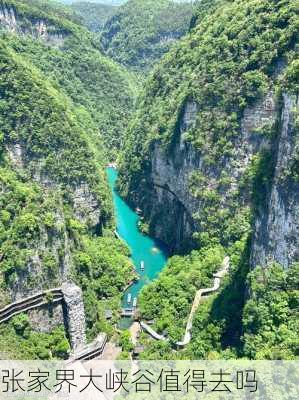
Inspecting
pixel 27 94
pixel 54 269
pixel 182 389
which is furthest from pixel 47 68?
pixel 182 389

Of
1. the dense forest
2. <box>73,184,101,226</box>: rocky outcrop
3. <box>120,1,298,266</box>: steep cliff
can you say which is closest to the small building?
the dense forest

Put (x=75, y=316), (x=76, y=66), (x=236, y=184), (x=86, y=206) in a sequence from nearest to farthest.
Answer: (x=75, y=316), (x=236, y=184), (x=86, y=206), (x=76, y=66)

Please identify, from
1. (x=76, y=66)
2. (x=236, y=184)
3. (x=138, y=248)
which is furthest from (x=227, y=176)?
(x=76, y=66)

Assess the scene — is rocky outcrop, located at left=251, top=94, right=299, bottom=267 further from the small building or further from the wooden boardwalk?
the small building

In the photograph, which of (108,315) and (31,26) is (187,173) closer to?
(108,315)

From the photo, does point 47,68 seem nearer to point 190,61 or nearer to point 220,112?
point 190,61

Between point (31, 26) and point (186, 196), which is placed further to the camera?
point (31, 26)
